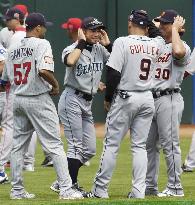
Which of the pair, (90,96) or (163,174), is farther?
(163,174)

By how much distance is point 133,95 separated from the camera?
35.3 ft

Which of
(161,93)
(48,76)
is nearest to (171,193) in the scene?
(161,93)

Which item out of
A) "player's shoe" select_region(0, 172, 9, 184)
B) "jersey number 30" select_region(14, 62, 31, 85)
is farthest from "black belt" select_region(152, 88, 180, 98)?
"player's shoe" select_region(0, 172, 9, 184)

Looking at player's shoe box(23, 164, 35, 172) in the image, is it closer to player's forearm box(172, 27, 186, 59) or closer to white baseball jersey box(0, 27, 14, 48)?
white baseball jersey box(0, 27, 14, 48)

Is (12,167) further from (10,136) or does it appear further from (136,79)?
(10,136)

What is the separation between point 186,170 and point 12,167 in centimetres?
397

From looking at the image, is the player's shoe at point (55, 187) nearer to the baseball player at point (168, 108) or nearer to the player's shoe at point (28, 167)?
the baseball player at point (168, 108)

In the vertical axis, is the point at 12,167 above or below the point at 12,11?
below

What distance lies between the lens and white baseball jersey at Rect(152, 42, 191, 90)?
11.2 meters

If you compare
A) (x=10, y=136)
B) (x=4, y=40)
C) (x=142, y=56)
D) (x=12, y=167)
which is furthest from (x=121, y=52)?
(x=4, y=40)

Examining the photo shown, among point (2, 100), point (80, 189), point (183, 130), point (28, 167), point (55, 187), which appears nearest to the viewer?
point (80, 189)

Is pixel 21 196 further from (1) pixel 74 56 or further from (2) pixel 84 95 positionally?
(1) pixel 74 56

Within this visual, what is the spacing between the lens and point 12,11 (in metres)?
13.8

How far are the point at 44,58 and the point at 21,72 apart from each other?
0.35 meters
